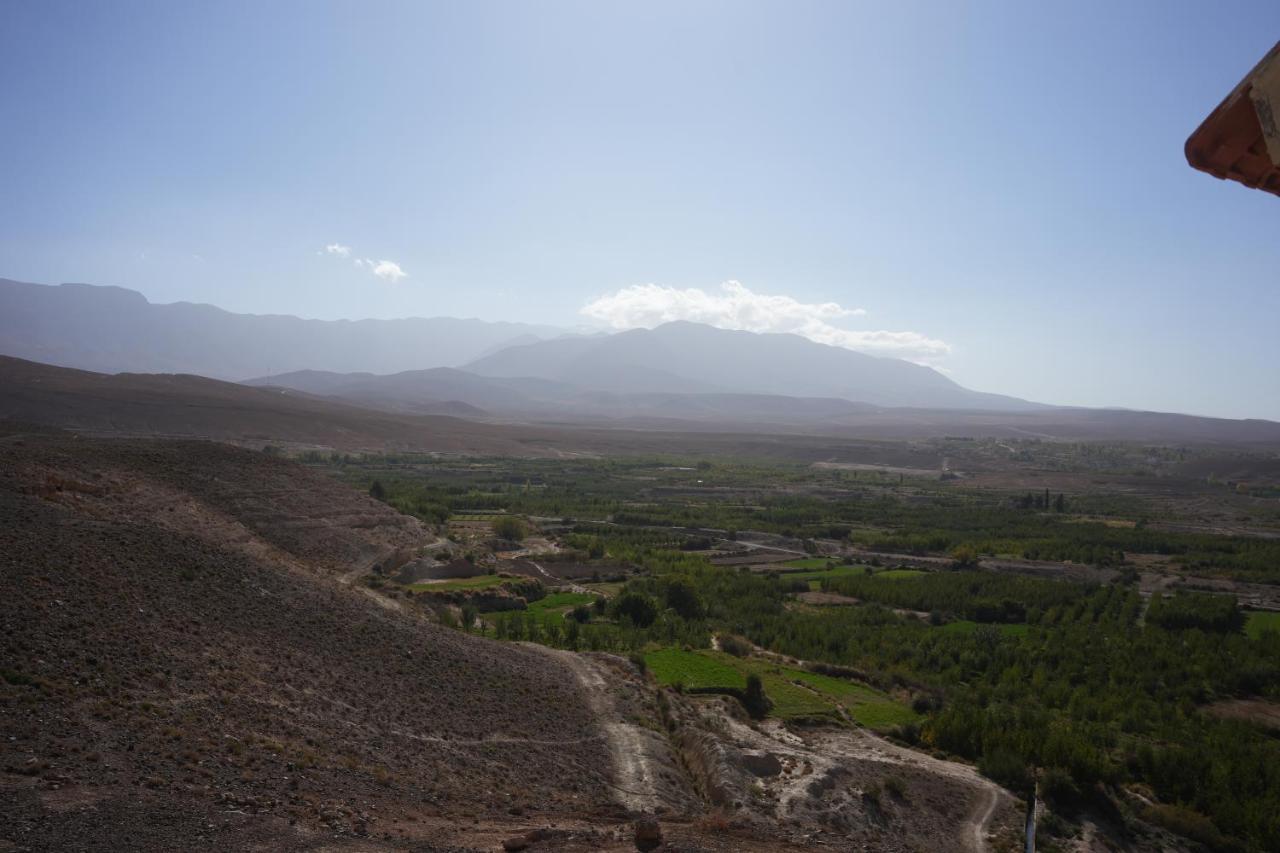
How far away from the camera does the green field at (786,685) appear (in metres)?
20.2

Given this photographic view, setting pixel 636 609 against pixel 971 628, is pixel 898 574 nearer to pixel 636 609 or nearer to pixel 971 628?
pixel 971 628

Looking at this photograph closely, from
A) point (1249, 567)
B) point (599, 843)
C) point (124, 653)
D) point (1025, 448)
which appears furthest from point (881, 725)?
point (1025, 448)

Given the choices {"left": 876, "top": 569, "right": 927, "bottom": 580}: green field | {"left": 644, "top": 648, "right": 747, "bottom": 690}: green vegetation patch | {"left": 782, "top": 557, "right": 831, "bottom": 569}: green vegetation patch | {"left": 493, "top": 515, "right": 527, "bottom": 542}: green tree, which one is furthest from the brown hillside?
{"left": 644, "top": 648, "right": 747, "bottom": 690}: green vegetation patch

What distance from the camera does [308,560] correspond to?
1049 inches

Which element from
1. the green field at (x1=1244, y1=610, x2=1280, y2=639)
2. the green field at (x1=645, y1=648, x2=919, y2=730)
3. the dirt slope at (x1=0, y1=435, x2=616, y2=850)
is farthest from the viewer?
the green field at (x1=1244, y1=610, x2=1280, y2=639)

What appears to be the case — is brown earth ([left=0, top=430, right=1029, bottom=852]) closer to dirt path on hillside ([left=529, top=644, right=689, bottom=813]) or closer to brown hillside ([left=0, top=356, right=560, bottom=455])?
dirt path on hillside ([left=529, top=644, right=689, bottom=813])

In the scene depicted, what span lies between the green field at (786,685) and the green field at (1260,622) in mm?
19353

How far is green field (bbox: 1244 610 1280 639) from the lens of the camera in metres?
30.8

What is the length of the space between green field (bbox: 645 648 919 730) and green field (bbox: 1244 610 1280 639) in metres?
19.4

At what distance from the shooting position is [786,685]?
71.9ft

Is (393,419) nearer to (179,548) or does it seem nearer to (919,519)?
(919,519)

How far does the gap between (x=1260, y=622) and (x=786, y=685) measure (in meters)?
25.4

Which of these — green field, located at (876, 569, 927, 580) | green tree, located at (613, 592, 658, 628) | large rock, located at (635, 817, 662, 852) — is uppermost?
large rock, located at (635, 817, 662, 852)

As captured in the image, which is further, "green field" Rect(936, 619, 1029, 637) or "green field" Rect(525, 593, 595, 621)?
"green field" Rect(936, 619, 1029, 637)
